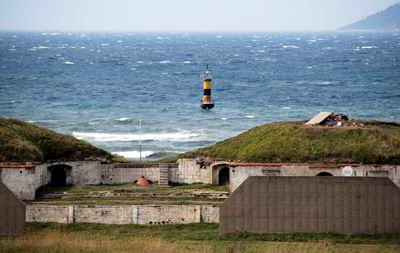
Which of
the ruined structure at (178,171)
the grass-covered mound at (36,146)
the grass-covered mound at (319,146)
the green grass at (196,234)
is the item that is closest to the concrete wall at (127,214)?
the green grass at (196,234)

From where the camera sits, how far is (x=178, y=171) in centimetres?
5100

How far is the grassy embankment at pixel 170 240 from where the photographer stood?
4025 centimetres

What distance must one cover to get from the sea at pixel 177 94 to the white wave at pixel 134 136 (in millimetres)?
75

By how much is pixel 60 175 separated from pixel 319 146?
11820 millimetres

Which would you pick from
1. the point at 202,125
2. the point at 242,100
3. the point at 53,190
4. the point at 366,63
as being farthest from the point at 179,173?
the point at 366,63

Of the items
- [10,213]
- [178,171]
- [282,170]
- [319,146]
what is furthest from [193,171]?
[10,213]

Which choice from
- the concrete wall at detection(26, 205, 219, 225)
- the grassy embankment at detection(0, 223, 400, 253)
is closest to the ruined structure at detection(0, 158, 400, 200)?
the concrete wall at detection(26, 205, 219, 225)

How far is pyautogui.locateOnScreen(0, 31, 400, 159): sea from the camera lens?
285 feet

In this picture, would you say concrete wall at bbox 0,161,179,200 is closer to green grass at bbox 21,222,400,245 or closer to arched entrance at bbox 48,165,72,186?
arched entrance at bbox 48,165,72,186

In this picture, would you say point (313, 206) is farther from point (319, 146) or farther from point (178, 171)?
point (178, 171)

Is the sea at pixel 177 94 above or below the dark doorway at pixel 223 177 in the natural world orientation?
above

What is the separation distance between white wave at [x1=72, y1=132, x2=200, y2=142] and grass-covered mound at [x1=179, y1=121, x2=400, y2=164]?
99.3 ft

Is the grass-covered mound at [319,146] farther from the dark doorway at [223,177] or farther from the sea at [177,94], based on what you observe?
the sea at [177,94]

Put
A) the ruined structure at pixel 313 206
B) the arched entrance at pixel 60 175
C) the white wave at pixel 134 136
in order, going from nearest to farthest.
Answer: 1. the ruined structure at pixel 313 206
2. the arched entrance at pixel 60 175
3. the white wave at pixel 134 136
